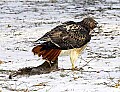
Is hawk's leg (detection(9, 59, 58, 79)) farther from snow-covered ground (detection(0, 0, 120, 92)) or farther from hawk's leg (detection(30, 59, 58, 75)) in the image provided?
snow-covered ground (detection(0, 0, 120, 92))

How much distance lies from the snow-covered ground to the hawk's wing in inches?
16.2

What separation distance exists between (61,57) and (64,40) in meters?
1.58

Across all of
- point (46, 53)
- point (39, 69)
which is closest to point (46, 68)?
point (39, 69)

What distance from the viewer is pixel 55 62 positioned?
7082 mm

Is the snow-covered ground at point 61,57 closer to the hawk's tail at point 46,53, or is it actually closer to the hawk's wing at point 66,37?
the hawk's tail at point 46,53

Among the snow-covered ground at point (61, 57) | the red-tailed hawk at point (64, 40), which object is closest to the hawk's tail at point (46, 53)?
the red-tailed hawk at point (64, 40)

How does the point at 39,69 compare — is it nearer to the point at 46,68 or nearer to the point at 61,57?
the point at 46,68

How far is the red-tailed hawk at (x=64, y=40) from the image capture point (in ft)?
22.0

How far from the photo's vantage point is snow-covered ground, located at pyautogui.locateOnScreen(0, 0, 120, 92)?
5891 millimetres

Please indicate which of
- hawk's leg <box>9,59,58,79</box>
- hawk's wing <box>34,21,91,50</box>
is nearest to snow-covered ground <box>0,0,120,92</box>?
hawk's leg <box>9,59,58,79</box>

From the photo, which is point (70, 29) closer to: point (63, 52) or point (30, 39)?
point (63, 52)

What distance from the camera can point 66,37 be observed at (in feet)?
22.9

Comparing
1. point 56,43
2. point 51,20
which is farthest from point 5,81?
point 51,20

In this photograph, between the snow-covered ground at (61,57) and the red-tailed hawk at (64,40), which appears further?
the red-tailed hawk at (64,40)
